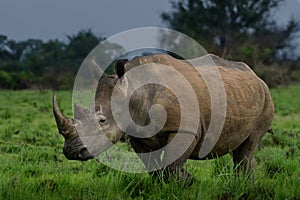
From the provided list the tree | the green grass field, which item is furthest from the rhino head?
the tree

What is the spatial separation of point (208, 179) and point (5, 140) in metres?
3.73

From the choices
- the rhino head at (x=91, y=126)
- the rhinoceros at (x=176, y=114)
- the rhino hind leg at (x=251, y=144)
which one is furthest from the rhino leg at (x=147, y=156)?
the rhino hind leg at (x=251, y=144)

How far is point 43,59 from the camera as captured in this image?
38875 millimetres

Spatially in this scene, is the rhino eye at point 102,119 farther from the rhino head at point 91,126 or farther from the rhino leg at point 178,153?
the rhino leg at point 178,153

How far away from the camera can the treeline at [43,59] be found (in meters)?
27.9

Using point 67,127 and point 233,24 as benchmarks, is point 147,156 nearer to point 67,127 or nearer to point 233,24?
point 67,127

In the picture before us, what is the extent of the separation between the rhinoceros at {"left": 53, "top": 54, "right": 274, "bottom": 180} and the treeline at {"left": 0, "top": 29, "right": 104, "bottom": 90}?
2291cm

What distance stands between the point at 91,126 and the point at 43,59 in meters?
36.9

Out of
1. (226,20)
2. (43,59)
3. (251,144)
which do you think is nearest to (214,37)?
(226,20)

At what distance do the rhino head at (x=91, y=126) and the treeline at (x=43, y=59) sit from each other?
2377cm

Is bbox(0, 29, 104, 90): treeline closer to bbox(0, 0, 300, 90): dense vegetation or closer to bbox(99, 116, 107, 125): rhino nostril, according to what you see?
bbox(0, 0, 300, 90): dense vegetation

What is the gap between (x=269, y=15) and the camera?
3869 cm

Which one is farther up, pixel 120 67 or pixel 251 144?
pixel 120 67

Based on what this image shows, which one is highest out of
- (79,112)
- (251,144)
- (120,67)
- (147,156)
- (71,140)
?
(120,67)
